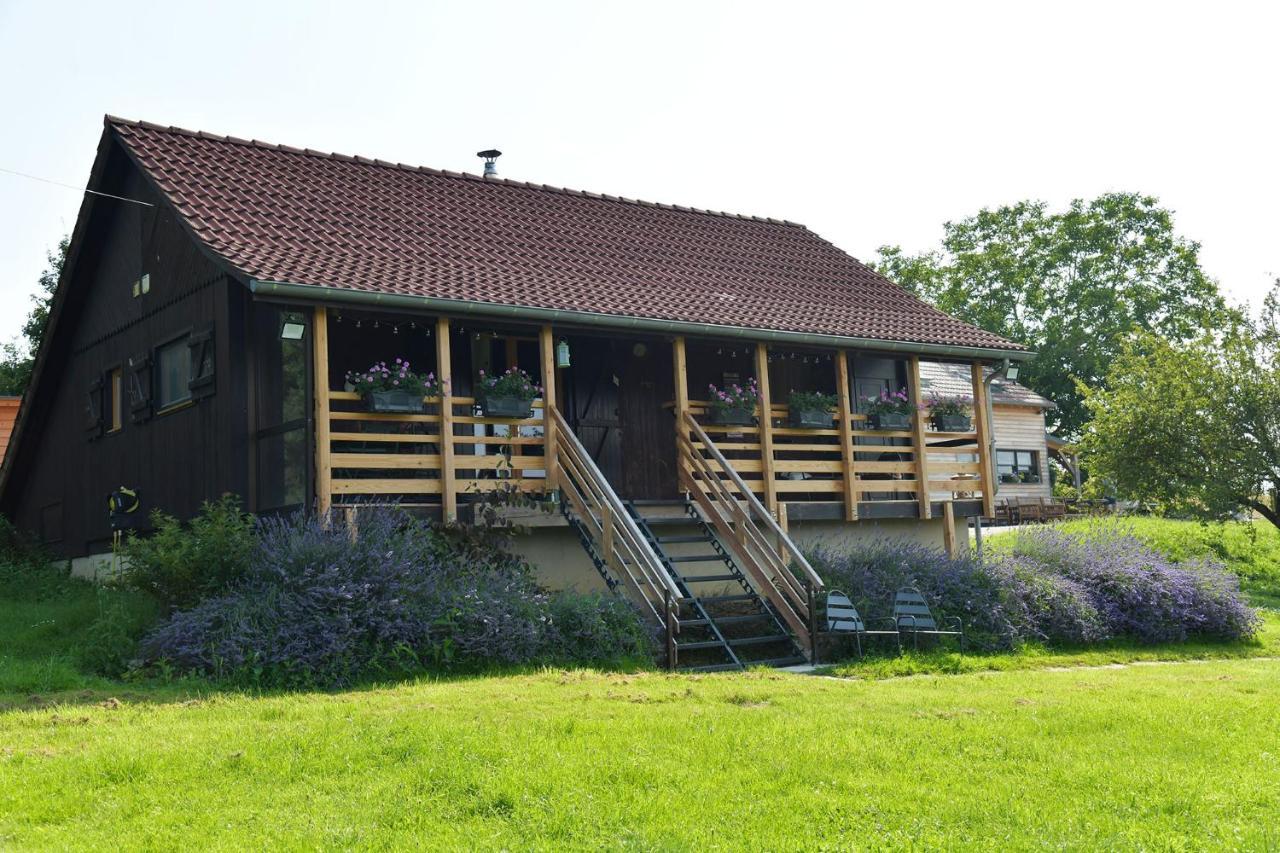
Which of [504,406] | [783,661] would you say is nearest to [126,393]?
[504,406]

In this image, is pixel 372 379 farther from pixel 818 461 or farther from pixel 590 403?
pixel 818 461

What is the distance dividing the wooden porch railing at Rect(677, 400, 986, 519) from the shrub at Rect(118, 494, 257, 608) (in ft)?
20.1

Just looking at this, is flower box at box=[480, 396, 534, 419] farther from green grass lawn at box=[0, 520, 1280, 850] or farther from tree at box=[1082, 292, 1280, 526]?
tree at box=[1082, 292, 1280, 526]

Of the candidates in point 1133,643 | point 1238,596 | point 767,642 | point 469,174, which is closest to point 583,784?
point 767,642

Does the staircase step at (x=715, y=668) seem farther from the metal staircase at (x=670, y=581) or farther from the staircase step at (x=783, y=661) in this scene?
the staircase step at (x=783, y=661)

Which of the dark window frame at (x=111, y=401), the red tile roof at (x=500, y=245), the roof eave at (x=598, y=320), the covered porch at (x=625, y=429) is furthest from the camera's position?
the dark window frame at (x=111, y=401)

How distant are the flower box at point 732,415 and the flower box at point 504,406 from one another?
3.15 m

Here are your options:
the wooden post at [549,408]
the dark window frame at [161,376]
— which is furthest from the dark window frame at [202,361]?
the wooden post at [549,408]

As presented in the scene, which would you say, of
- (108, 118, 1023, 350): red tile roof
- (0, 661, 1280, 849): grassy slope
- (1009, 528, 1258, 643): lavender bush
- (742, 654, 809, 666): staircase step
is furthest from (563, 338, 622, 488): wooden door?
(0, 661, 1280, 849): grassy slope

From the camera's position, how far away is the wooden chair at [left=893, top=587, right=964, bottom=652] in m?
13.6

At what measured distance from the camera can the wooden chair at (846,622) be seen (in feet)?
43.5

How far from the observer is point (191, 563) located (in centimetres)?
1233

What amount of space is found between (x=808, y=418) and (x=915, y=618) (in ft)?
15.0

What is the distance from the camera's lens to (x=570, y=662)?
11.9m
